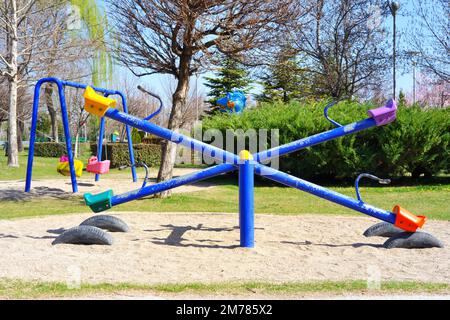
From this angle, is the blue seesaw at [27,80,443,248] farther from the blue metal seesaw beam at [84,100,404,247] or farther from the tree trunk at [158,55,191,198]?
the tree trunk at [158,55,191,198]

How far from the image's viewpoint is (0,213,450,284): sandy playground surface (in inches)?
158

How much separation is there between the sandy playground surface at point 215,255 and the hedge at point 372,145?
6.09 metres

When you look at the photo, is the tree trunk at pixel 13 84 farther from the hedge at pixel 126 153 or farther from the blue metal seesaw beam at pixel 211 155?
the blue metal seesaw beam at pixel 211 155

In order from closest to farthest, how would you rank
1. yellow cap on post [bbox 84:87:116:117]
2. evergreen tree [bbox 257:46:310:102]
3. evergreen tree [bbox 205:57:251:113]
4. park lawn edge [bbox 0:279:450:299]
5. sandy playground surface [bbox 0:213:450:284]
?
park lawn edge [bbox 0:279:450:299] → sandy playground surface [bbox 0:213:450:284] → yellow cap on post [bbox 84:87:116:117] → evergreen tree [bbox 257:46:310:102] → evergreen tree [bbox 205:57:251:113]

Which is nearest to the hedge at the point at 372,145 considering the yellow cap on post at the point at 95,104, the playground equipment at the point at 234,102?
the playground equipment at the point at 234,102

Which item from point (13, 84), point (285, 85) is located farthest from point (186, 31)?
point (285, 85)

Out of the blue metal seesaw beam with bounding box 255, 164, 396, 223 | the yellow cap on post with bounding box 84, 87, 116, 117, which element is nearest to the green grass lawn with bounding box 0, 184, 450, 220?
the blue metal seesaw beam with bounding box 255, 164, 396, 223

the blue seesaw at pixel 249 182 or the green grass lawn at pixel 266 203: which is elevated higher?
the blue seesaw at pixel 249 182

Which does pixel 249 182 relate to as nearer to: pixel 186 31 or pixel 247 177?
pixel 247 177

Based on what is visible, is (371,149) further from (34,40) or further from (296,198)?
(34,40)

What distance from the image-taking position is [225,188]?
1263cm

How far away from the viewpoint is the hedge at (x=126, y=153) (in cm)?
1941

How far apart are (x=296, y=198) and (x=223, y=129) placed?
5.36m

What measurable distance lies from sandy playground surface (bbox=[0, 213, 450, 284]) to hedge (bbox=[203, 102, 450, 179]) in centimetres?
609
